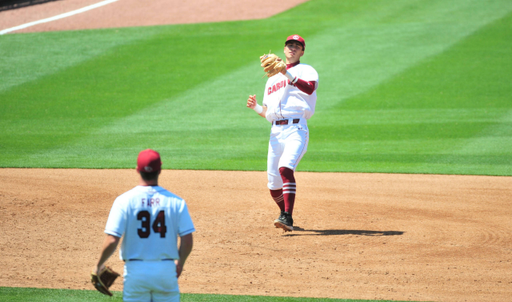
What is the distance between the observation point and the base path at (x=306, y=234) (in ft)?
17.9

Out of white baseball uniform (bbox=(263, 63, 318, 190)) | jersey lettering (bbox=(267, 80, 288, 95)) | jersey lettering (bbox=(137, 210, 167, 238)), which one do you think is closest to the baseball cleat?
white baseball uniform (bbox=(263, 63, 318, 190))

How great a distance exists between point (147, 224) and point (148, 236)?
79 millimetres

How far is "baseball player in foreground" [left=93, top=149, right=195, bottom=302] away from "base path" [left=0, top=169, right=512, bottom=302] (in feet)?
5.80

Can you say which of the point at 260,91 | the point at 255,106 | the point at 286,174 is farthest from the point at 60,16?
the point at 286,174

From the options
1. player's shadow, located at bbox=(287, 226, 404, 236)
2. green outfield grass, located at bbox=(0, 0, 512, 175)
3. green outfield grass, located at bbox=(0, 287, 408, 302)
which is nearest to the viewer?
green outfield grass, located at bbox=(0, 287, 408, 302)

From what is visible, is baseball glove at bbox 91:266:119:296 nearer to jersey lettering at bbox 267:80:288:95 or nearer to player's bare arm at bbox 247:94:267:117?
player's bare arm at bbox 247:94:267:117

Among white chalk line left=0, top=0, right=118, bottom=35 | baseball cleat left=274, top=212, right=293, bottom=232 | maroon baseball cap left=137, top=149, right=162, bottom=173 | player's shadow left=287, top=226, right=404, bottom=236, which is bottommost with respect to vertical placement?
player's shadow left=287, top=226, right=404, bottom=236

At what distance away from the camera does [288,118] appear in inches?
278

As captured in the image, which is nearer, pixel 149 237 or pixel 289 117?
pixel 149 237

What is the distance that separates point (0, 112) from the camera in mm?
14406

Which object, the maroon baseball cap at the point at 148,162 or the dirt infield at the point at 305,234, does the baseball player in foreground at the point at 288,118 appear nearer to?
the dirt infield at the point at 305,234

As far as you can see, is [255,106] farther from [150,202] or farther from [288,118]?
[150,202]

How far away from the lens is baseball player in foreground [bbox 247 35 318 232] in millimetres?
6859

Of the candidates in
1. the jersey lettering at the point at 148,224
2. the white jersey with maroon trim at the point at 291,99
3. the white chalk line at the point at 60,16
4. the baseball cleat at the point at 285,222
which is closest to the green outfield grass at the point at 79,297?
the jersey lettering at the point at 148,224
